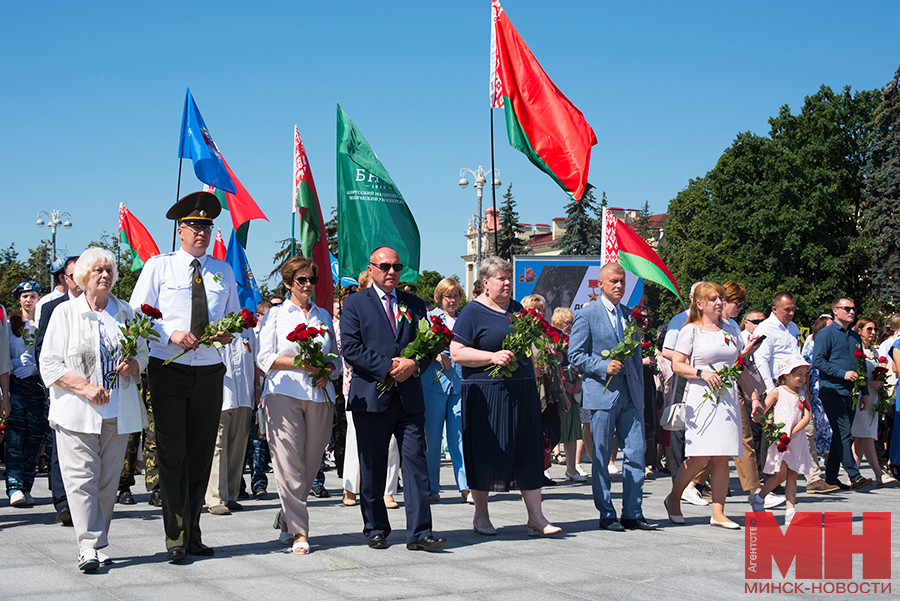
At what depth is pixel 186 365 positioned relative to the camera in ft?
18.8

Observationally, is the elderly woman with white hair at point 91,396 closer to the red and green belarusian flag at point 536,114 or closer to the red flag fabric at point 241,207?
the red and green belarusian flag at point 536,114

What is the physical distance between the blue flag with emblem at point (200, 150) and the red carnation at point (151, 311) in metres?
7.56

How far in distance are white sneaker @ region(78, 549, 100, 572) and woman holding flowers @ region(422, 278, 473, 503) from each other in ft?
13.3

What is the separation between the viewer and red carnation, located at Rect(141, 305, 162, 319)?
17.9ft

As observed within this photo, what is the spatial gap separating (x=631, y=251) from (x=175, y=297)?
9.77 m

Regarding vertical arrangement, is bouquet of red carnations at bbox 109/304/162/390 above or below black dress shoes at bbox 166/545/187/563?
above

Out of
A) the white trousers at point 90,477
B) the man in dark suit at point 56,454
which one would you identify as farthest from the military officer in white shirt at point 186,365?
the man in dark suit at point 56,454

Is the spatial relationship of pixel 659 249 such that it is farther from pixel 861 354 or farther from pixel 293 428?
→ pixel 293 428

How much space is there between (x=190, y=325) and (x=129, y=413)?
70cm

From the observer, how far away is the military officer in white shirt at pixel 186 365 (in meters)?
5.67

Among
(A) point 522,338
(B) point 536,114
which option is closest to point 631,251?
(B) point 536,114

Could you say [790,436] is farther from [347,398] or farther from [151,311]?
[151,311]

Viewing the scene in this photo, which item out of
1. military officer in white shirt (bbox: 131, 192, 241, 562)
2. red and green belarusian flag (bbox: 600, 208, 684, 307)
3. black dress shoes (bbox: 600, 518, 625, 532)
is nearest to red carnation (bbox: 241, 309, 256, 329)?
military officer in white shirt (bbox: 131, 192, 241, 562)

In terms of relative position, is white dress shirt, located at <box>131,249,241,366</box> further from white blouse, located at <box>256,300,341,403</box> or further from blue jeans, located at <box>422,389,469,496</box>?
blue jeans, located at <box>422,389,469,496</box>
